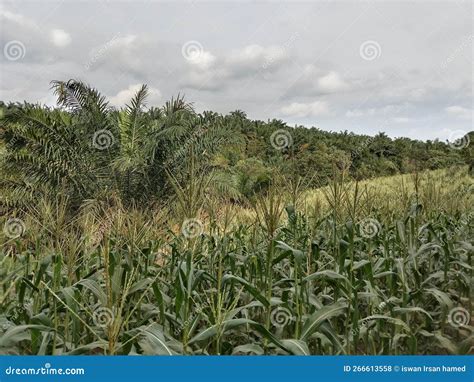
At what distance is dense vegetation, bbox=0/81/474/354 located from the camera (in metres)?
2.66

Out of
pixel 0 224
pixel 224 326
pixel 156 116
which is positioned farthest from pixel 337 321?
pixel 156 116

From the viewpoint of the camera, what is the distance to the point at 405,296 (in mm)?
3229

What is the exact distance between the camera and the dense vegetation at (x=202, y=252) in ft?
8.73

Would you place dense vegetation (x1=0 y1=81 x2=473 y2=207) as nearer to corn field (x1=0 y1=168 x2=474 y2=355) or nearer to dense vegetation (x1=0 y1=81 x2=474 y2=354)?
dense vegetation (x1=0 y1=81 x2=474 y2=354)

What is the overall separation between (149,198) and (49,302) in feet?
30.8

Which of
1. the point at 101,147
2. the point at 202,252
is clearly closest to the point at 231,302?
the point at 202,252

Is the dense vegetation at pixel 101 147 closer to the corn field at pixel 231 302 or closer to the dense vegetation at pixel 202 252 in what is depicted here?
the dense vegetation at pixel 202 252

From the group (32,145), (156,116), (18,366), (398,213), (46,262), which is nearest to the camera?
(18,366)

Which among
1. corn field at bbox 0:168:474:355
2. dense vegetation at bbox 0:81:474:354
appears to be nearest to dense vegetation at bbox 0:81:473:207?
dense vegetation at bbox 0:81:474:354

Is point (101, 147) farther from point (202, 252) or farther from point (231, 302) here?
point (231, 302)

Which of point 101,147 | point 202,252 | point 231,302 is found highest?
point 101,147

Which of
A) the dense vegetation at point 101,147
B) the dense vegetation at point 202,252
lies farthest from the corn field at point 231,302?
the dense vegetation at point 101,147

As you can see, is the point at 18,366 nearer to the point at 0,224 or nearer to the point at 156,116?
the point at 0,224

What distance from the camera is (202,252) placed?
4.74 meters
